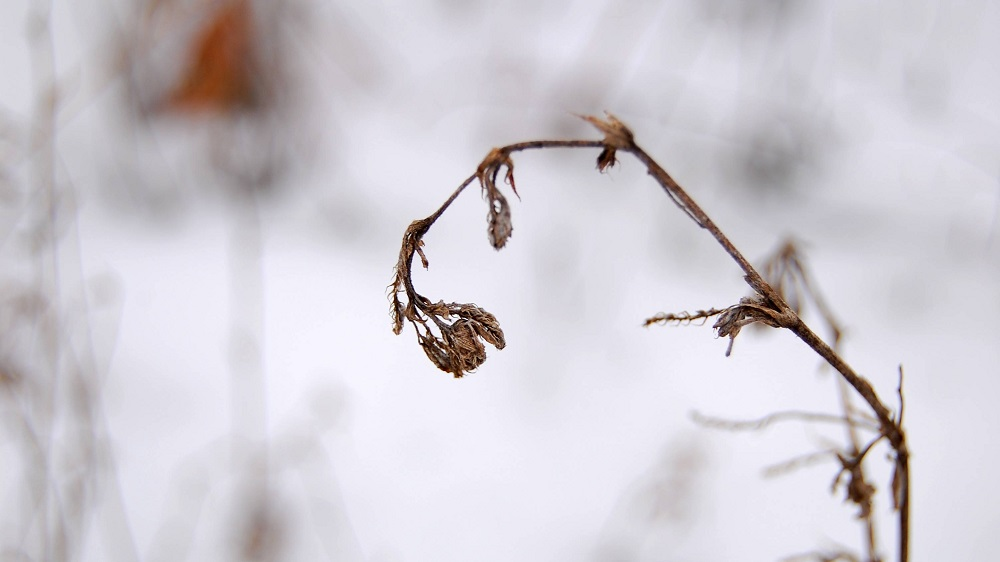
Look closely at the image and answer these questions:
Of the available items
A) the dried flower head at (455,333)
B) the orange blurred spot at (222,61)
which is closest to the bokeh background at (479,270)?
the orange blurred spot at (222,61)

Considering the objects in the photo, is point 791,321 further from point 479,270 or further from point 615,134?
point 479,270

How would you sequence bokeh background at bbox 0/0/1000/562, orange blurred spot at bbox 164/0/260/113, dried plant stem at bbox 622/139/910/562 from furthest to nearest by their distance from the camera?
orange blurred spot at bbox 164/0/260/113
bokeh background at bbox 0/0/1000/562
dried plant stem at bbox 622/139/910/562

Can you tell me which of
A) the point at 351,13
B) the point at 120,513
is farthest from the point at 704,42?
the point at 120,513

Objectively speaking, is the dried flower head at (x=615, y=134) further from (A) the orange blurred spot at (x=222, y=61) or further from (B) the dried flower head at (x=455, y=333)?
(A) the orange blurred spot at (x=222, y=61)

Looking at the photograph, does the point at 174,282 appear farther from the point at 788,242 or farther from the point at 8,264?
the point at 788,242

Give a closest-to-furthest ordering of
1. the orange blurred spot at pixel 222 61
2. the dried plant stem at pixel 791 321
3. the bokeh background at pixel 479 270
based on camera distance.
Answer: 1. the dried plant stem at pixel 791 321
2. the bokeh background at pixel 479 270
3. the orange blurred spot at pixel 222 61

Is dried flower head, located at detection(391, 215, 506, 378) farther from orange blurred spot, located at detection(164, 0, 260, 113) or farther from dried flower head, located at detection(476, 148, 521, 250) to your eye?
orange blurred spot, located at detection(164, 0, 260, 113)

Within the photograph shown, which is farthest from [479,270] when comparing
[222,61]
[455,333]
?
[455,333]

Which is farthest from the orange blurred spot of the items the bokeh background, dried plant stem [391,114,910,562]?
dried plant stem [391,114,910,562]
